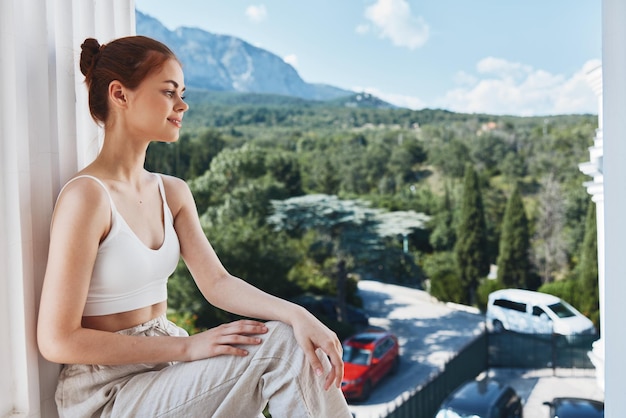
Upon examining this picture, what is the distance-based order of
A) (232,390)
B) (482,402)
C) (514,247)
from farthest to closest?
(514,247) < (482,402) < (232,390)

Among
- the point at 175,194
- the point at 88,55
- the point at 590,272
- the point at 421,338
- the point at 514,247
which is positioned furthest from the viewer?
the point at 421,338

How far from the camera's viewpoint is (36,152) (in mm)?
800

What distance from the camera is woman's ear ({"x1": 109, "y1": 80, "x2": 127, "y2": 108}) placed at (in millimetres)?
840

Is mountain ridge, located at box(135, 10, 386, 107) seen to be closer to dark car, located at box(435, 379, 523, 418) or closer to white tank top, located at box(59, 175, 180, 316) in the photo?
dark car, located at box(435, 379, 523, 418)

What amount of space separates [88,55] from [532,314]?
6294mm

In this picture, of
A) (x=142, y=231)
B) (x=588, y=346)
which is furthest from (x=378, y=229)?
(x=142, y=231)

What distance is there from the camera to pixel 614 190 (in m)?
0.75

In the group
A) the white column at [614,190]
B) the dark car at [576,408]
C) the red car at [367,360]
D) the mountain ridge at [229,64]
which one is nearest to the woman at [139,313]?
the white column at [614,190]

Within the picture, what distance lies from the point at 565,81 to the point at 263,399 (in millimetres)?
A: 6900

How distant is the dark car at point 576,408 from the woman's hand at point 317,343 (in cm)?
504

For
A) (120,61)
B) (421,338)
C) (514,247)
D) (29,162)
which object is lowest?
(421,338)

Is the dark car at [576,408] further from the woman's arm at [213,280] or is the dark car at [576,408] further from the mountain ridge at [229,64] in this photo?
the woman's arm at [213,280]

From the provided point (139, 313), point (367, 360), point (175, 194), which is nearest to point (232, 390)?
point (139, 313)

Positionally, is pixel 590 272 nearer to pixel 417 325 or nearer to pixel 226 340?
pixel 417 325
